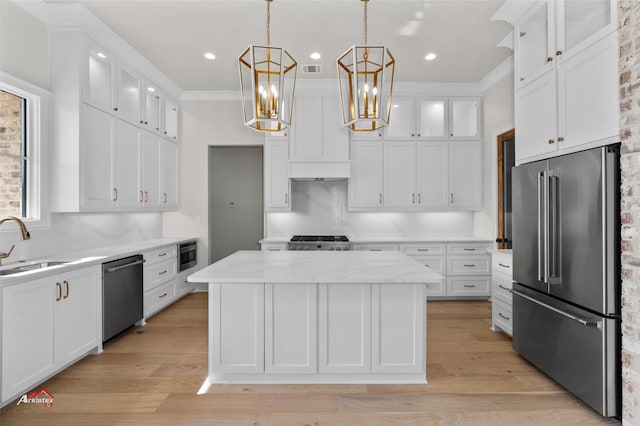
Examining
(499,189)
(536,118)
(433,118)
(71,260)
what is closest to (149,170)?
(71,260)

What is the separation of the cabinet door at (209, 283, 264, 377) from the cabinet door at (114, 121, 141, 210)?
201cm

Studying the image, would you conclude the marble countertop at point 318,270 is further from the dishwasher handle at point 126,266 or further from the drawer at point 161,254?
the drawer at point 161,254

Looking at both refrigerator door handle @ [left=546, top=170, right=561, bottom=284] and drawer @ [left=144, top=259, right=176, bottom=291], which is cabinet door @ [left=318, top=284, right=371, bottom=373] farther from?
drawer @ [left=144, top=259, right=176, bottom=291]

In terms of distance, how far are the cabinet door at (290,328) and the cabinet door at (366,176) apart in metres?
2.65

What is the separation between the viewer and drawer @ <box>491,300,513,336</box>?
3361mm

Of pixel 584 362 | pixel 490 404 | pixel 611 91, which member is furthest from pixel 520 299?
pixel 611 91

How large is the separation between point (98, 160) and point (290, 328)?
2.50 m

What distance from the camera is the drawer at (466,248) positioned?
4.79 m

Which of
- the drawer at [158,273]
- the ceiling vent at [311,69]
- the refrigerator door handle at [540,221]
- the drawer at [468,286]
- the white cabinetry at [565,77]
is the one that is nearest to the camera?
the white cabinetry at [565,77]

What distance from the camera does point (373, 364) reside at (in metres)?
2.48

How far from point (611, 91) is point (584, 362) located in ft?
5.39

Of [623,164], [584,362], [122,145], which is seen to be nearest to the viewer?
[623,164]

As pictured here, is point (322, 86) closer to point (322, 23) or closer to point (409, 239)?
point (322, 23)

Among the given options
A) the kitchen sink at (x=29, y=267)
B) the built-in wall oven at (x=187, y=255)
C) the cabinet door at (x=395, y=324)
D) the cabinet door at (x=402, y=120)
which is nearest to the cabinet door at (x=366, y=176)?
the cabinet door at (x=402, y=120)
